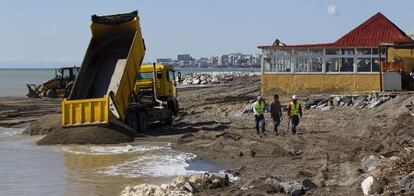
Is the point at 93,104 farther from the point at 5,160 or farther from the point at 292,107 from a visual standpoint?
the point at 292,107

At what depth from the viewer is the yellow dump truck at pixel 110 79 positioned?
2031cm

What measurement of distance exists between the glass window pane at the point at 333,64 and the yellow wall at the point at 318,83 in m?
0.40

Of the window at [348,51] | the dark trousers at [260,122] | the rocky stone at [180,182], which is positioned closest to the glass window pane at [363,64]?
the window at [348,51]

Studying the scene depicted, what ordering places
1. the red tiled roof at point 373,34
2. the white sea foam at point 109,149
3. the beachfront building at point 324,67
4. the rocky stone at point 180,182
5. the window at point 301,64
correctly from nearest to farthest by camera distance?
the rocky stone at point 180,182 < the white sea foam at point 109,149 < the beachfront building at point 324,67 < the window at point 301,64 < the red tiled roof at point 373,34

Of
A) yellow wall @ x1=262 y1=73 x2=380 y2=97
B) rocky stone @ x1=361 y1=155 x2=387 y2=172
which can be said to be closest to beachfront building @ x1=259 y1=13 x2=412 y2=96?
yellow wall @ x1=262 y1=73 x2=380 y2=97

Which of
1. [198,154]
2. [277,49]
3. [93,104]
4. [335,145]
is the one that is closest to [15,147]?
[93,104]

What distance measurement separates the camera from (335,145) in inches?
687

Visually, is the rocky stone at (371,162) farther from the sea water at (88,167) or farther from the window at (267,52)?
the window at (267,52)

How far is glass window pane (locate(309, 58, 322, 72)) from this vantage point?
30.8 metres

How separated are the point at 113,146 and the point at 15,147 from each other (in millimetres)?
3236

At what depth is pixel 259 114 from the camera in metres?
19.8

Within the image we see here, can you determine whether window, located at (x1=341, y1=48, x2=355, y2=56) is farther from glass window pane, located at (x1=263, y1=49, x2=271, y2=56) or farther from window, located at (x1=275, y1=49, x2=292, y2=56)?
glass window pane, located at (x1=263, y1=49, x2=271, y2=56)

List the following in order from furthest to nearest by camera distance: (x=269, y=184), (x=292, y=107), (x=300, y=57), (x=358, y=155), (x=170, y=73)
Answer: (x=300, y=57), (x=170, y=73), (x=292, y=107), (x=358, y=155), (x=269, y=184)

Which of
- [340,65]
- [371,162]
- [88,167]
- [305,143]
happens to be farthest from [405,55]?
[88,167]
